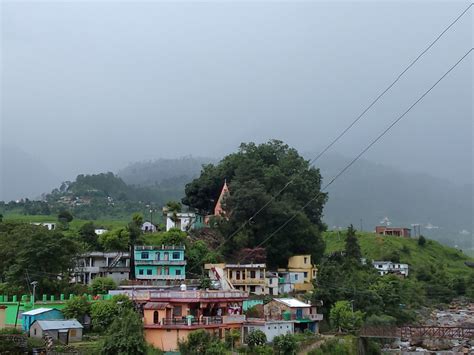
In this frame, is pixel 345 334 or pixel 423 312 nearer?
pixel 345 334

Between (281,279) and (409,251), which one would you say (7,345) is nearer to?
(281,279)

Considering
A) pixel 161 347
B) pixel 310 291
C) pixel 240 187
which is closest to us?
pixel 161 347

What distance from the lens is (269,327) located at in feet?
114

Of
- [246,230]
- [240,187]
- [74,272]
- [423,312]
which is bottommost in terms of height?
[423,312]

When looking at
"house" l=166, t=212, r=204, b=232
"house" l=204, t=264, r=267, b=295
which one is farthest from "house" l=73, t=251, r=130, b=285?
"house" l=166, t=212, r=204, b=232

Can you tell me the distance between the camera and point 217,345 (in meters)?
29.1

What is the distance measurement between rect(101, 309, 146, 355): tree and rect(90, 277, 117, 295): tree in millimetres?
11147

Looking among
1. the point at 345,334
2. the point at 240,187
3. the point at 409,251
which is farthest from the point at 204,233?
the point at 409,251

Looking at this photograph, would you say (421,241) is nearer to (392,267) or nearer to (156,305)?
(392,267)

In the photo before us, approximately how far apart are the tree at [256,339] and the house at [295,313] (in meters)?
4.13

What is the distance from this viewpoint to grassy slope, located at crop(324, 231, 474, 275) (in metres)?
73.0

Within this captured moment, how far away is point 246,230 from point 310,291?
6.57 m

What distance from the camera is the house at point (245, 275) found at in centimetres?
4347

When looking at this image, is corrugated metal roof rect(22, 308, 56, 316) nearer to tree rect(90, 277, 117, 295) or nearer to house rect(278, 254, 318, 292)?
tree rect(90, 277, 117, 295)
